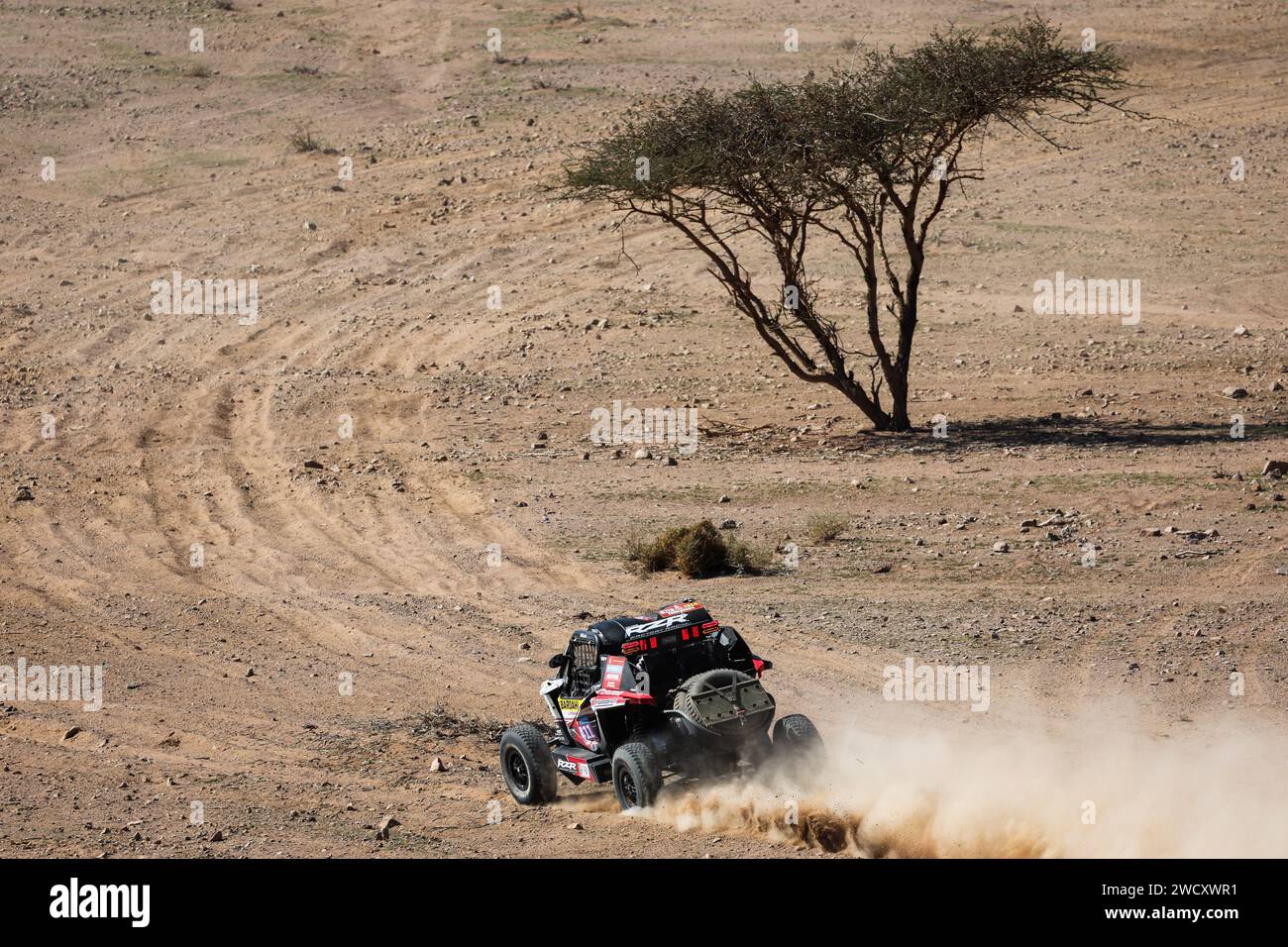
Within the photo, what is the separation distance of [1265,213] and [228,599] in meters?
25.1

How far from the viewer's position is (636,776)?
10766mm

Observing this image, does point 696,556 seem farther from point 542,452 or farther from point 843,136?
point 843,136

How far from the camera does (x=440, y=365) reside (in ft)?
90.4

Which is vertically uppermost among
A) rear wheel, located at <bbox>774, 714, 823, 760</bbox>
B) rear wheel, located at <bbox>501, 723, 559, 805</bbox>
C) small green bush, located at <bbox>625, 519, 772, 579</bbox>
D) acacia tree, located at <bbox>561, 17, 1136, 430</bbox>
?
acacia tree, located at <bbox>561, 17, 1136, 430</bbox>

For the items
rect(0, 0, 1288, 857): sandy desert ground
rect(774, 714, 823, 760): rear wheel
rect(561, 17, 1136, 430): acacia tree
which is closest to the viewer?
rect(774, 714, 823, 760): rear wheel

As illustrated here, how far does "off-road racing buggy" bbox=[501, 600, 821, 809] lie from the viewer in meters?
10.8

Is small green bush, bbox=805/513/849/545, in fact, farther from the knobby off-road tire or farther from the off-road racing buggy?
the knobby off-road tire

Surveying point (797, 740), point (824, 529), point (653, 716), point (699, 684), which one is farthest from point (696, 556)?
point (699, 684)

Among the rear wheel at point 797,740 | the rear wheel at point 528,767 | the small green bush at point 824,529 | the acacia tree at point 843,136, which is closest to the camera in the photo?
the rear wheel at point 797,740

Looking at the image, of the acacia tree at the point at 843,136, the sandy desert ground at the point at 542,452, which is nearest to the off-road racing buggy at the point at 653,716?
the sandy desert ground at the point at 542,452

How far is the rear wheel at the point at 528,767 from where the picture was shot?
450 inches

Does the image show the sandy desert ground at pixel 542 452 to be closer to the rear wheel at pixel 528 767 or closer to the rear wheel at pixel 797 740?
the rear wheel at pixel 528 767

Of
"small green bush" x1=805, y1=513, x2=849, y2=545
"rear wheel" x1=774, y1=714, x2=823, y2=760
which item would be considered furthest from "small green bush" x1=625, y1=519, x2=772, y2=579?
"rear wheel" x1=774, y1=714, x2=823, y2=760
